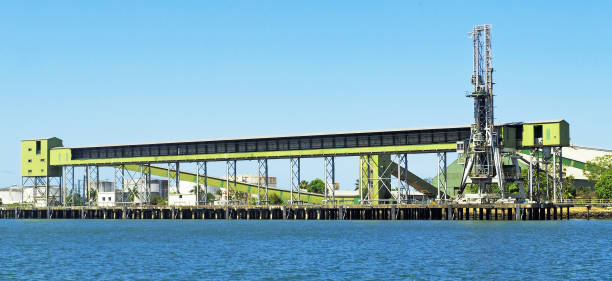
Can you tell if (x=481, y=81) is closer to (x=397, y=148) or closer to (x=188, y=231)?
(x=397, y=148)

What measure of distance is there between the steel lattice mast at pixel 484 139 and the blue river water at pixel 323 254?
45.5 ft

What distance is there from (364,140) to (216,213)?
26.3m

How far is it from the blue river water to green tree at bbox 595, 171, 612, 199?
36947 millimetres

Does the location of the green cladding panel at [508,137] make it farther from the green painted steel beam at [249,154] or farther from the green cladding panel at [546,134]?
the green painted steel beam at [249,154]

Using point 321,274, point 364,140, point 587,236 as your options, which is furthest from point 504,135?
point 321,274

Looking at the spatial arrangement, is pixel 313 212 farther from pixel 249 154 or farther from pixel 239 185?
pixel 239 185

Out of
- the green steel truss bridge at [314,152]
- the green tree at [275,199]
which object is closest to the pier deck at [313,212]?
the green steel truss bridge at [314,152]

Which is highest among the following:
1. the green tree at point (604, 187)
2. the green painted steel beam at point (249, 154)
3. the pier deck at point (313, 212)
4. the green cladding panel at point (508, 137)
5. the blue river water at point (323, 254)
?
the green cladding panel at point (508, 137)

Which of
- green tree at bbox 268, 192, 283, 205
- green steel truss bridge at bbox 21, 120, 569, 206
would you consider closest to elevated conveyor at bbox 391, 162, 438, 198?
green steel truss bridge at bbox 21, 120, 569, 206

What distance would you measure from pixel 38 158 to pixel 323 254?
300 feet

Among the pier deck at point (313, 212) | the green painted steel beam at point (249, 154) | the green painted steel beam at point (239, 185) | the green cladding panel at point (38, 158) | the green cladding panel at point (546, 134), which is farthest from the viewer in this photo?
the green painted steel beam at point (239, 185)

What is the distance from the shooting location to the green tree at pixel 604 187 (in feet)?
391

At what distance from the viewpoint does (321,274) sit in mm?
46594

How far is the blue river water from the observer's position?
4669cm
